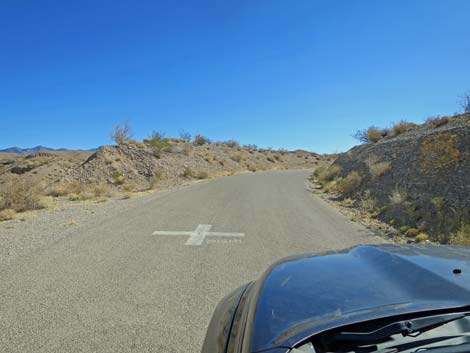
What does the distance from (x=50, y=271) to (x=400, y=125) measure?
27.2m

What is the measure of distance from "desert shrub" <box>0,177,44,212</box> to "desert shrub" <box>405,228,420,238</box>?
492 inches

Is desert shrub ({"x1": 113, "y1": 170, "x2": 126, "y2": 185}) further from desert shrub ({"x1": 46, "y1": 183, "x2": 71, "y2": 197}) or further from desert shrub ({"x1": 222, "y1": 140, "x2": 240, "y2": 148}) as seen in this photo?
desert shrub ({"x1": 222, "y1": 140, "x2": 240, "y2": 148})

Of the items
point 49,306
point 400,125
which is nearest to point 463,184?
point 49,306

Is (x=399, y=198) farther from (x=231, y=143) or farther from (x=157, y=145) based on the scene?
(x=231, y=143)

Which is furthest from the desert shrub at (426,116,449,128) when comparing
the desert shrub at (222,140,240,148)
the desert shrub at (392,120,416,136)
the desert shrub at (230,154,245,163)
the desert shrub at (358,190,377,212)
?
the desert shrub at (222,140,240,148)

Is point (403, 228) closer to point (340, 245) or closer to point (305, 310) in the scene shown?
point (340, 245)

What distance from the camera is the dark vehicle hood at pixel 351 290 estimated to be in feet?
5.69

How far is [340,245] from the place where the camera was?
725 centimetres

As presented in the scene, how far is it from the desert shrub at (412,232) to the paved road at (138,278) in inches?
41.3

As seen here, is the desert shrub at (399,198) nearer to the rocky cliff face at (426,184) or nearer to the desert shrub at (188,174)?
the rocky cliff face at (426,184)

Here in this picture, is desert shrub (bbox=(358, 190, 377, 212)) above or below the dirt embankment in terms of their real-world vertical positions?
below

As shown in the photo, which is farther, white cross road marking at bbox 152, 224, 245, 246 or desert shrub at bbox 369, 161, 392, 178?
desert shrub at bbox 369, 161, 392, 178

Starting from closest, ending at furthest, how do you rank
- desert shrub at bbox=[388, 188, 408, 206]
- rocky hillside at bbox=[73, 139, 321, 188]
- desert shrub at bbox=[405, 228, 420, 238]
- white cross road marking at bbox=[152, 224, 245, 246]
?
white cross road marking at bbox=[152, 224, 245, 246]
desert shrub at bbox=[405, 228, 420, 238]
desert shrub at bbox=[388, 188, 408, 206]
rocky hillside at bbox=[73, 139, 321, 188]

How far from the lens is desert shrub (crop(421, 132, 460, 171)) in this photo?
37.5 feet
